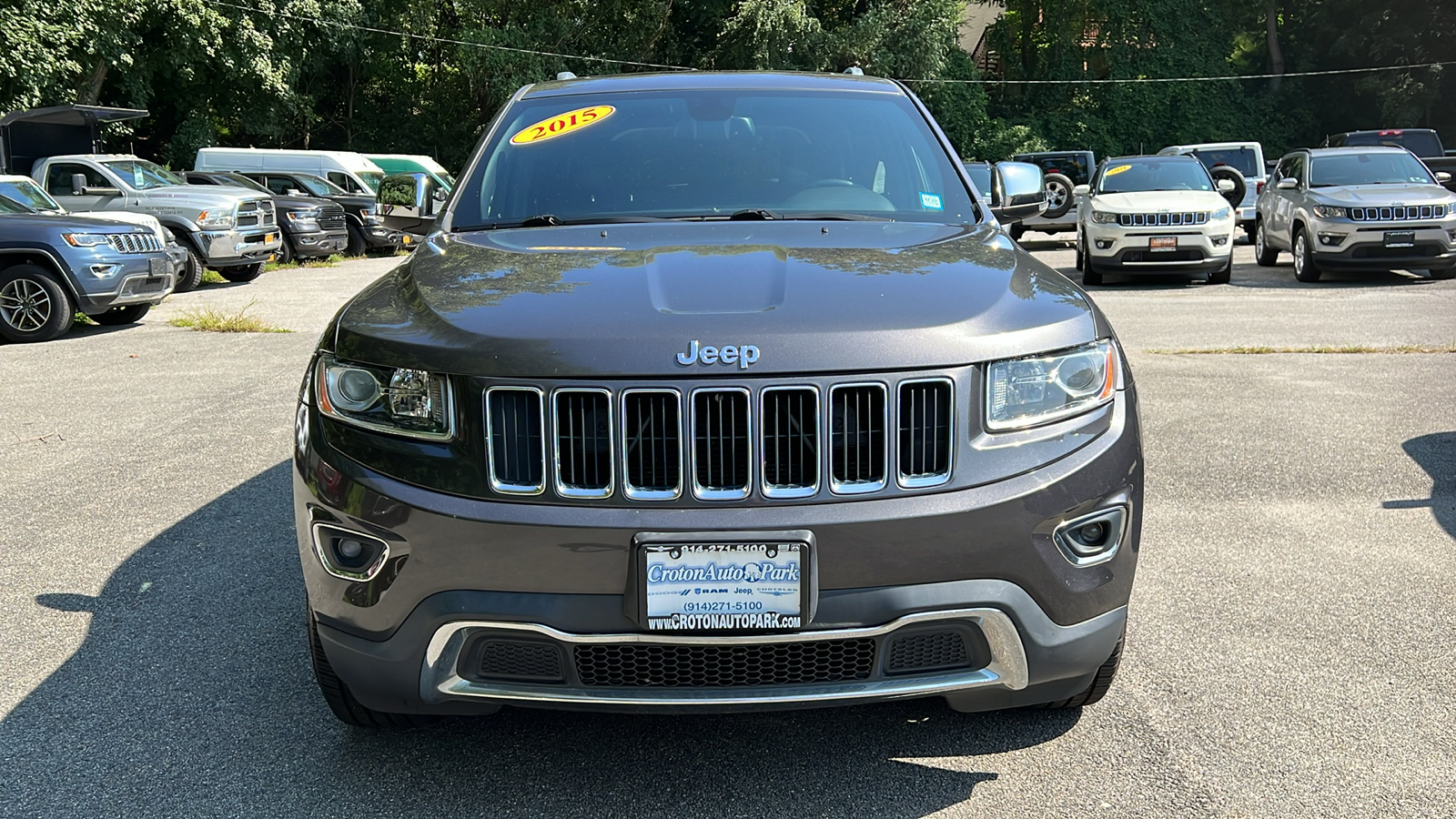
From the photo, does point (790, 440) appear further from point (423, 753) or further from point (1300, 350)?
point (1300, 350)

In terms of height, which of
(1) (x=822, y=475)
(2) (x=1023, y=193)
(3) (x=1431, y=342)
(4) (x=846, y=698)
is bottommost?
(3) (x=1431, y=342)

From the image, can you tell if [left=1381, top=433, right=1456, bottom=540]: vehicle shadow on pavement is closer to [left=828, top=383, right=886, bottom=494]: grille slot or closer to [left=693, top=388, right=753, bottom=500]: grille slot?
[left=828, top=383, right=886, bottom=494]: grille slot

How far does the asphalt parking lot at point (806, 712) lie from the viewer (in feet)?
9.48

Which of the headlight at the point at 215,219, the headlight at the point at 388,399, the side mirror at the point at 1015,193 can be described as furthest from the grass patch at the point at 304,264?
the headlight at the point at 388,399

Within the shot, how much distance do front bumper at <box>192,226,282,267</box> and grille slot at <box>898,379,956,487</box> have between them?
16.7 meters

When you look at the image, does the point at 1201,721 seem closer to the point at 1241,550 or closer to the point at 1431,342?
the point at 1241,550

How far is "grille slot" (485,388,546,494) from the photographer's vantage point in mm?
2547

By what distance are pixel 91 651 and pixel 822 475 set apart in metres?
2.55

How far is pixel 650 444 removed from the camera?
2533mm

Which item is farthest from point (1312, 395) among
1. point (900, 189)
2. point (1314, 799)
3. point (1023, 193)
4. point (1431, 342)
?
point (1314, 799)

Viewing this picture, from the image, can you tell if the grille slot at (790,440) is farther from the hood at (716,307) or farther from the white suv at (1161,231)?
the white suv at (1161,231)

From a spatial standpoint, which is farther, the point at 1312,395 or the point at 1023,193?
the point at 1312,395

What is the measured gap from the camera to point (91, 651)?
3822 millimetres

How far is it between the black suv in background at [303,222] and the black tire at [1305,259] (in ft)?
49.4
